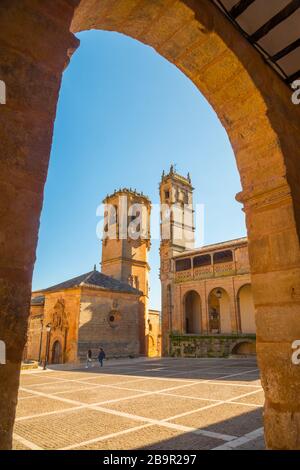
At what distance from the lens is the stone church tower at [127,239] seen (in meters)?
35.3

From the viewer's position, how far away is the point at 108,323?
24359mm

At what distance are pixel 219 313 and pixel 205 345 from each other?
3.69 m

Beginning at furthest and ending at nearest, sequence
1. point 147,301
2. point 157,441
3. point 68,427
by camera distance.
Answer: point 147,301, point 68,427, point 157,441

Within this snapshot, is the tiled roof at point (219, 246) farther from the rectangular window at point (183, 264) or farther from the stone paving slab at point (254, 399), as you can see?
the stone paving slab at point (254, 399)

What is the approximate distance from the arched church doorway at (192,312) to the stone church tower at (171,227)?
1.98m

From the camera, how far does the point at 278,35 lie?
3.38m

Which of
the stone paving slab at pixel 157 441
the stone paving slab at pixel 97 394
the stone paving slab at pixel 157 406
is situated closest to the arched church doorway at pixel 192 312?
the stone paving slab at pixel 97 394

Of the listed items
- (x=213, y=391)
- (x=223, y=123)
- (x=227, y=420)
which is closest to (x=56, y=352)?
(x=213, y=391)

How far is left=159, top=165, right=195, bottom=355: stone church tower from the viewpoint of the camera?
1186 inches

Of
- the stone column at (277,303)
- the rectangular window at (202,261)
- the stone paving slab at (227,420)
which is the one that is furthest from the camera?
the rectangular window at (202,261)

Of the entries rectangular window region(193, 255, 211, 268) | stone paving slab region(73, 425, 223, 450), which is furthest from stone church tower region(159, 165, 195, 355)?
stone paving slab region(73, 425, 223, 450)

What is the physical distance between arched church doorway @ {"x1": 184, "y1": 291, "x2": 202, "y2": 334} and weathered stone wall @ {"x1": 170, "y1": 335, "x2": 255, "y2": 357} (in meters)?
2.38

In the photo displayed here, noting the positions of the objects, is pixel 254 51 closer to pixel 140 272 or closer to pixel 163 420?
pixel 163 420

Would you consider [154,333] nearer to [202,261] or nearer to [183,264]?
[183,264]
